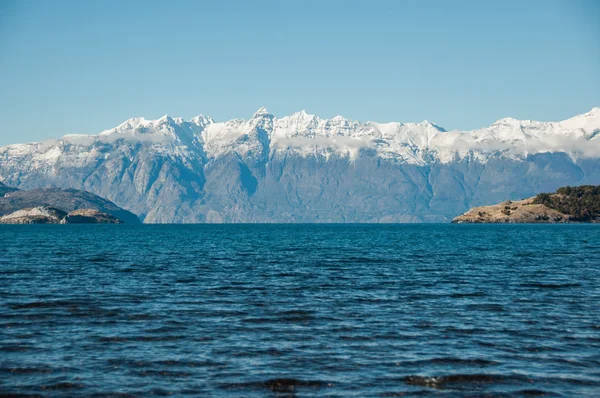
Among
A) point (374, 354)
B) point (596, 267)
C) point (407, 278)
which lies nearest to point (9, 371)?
point (374, 354)

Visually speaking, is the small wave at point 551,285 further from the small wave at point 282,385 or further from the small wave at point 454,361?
the small wave at point 282,385

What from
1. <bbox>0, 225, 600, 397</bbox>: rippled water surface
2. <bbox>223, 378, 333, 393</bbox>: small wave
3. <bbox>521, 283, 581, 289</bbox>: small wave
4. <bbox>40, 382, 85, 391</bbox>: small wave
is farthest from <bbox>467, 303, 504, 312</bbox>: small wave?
<bbox>40, 382, 85, 391</bbox>: small wave

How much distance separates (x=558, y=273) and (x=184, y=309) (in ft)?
154

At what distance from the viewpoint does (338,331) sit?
1638 inches

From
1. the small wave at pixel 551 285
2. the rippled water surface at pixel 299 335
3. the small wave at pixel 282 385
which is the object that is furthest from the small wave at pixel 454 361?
the small wave at pixel 551 285

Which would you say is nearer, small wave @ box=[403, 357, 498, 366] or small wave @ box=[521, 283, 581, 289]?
small wave @ box=[403, 357, 498, 366]

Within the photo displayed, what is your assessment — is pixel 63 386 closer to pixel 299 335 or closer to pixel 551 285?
pixel 299 335

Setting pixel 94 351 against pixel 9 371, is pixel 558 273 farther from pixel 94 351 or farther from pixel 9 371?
pixel 9 371

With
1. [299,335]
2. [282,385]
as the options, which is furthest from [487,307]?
[282,385]

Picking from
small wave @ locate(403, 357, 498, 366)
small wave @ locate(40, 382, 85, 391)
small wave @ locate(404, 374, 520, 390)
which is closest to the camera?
small wave @ locate(40, 382, 85, 391)

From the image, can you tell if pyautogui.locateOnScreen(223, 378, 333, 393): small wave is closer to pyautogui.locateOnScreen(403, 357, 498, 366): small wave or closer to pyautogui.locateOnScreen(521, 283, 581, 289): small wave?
pyautogui.locateOnScreen(403, 357, 498, 366): small wave

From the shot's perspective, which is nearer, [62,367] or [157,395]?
[157,395]

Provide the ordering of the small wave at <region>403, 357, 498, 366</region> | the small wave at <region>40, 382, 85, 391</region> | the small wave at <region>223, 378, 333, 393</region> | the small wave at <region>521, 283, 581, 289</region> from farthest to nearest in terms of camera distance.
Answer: the small wave at <region>521, 283, 581, 289</region>, the small wave at <region>403, 357, 498, 366</region>, the small wave at <region>223, 378, 333, 393</region>, the small wave at <region>40, 382, 85, 391</region>

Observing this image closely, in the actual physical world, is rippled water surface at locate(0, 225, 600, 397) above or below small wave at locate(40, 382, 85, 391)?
above
